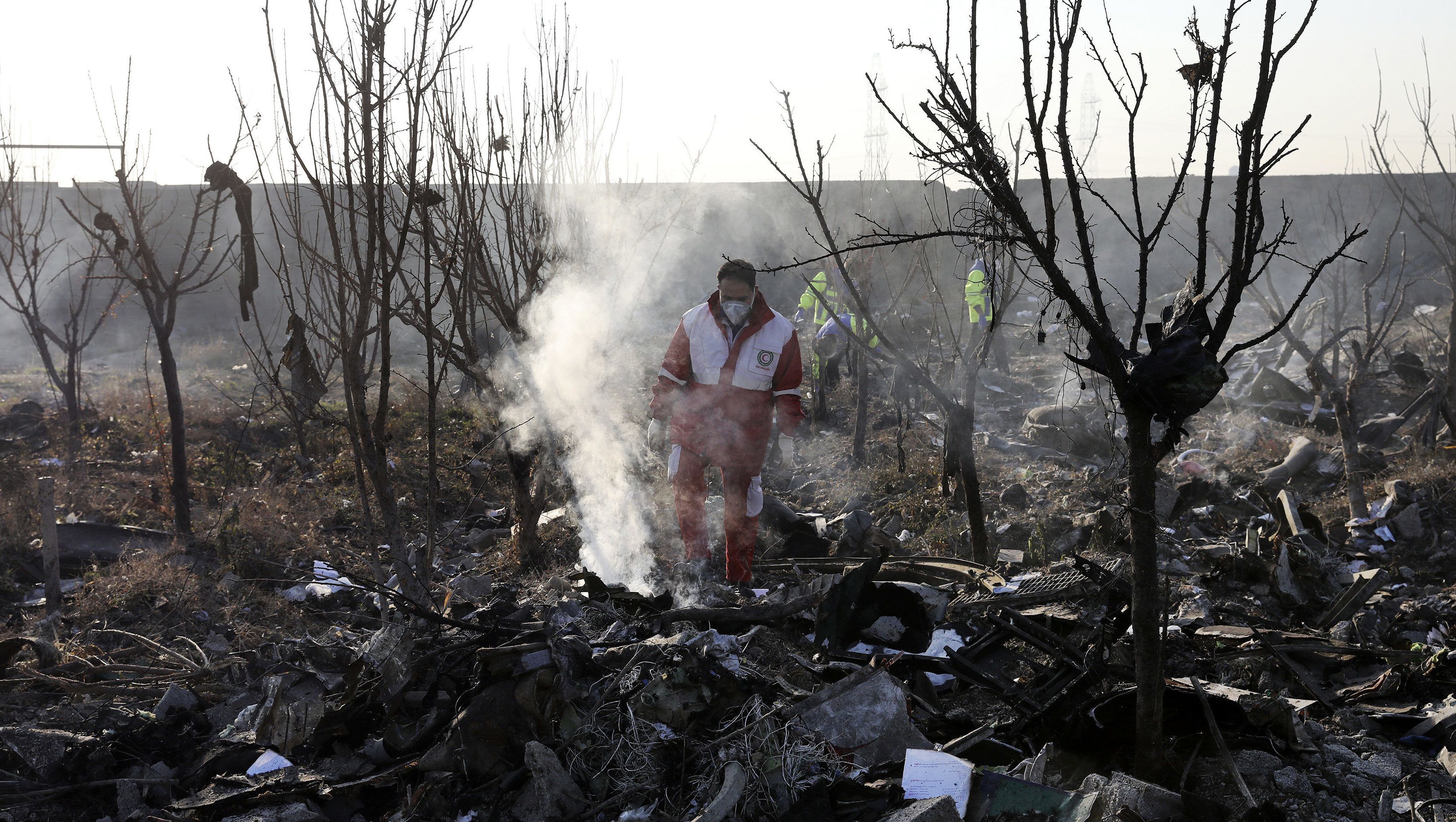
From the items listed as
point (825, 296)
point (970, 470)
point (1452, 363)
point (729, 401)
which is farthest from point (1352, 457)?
point (825, 296)

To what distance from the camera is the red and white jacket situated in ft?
15.3

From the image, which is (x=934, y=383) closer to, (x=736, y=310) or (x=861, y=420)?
(x=736, y=310)

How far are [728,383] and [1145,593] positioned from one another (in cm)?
270

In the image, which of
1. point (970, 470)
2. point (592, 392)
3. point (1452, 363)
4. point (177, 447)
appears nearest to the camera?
point (970, 470)

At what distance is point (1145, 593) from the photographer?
2.30 meters

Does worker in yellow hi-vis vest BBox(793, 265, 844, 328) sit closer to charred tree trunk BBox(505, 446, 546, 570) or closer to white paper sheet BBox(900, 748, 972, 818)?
charred tree trunk BBox(505, 446, 546, 570)

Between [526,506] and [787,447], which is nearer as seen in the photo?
[787,447]

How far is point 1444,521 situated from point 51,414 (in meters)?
12.9

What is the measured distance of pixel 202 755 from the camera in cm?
295

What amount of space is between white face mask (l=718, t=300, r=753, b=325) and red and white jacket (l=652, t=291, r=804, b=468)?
33 millimetres

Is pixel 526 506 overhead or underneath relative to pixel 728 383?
underneath

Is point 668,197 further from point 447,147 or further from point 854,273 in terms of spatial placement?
point 447,147

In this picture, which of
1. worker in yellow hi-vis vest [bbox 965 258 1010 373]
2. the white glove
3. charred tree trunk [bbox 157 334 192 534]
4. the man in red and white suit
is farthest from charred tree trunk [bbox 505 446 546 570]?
worker in yellow hi-vis vest [bbox 965 258 1010 373]

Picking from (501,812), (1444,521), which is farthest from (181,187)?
(1444,521)
